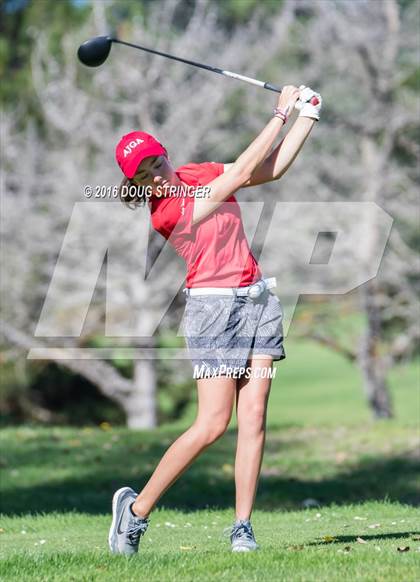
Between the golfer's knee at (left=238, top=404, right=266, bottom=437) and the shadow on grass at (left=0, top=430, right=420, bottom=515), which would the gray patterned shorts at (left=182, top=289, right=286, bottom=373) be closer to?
the golfer's knee at (left=238, top=404, right=266, bottom=437)

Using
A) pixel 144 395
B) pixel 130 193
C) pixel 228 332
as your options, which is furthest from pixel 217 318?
pixel 144 395

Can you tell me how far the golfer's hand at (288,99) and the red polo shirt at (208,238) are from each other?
1.48 ft

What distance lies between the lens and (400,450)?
11.4 m

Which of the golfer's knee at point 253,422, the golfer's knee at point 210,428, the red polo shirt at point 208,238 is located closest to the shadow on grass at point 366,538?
the golfer's knee at point 253,422

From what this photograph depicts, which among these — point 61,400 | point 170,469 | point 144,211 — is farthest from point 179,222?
point 61,400

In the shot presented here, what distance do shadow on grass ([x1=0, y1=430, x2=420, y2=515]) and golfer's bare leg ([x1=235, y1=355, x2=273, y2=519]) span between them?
A: 12.0 ft

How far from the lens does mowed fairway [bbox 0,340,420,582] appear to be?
470 centimetres

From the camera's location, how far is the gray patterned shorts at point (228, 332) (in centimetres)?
514

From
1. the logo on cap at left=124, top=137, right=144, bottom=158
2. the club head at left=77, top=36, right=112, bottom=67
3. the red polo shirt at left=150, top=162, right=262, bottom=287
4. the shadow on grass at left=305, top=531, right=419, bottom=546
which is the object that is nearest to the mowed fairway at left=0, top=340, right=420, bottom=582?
the shadow on grass at left=305, top=531, right=419, bottom=546

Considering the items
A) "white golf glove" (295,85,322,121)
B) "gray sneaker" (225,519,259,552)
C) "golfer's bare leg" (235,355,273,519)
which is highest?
"white golf glove" (295,85,322,121)

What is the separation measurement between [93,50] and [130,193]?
1560 millimetres

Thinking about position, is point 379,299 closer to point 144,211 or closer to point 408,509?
point 144,211

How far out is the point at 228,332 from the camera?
5.17 metres

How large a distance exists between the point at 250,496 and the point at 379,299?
43.6ft
